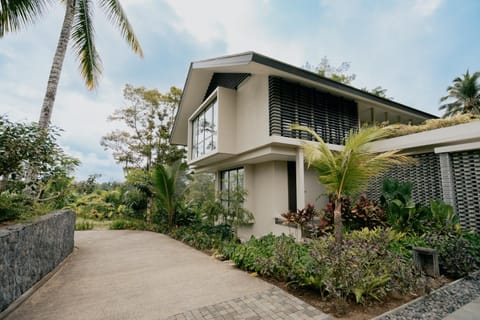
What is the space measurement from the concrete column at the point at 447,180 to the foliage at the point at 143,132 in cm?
1643

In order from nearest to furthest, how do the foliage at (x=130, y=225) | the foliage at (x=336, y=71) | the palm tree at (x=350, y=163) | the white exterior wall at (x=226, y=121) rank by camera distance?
the palm tree at (x=350, y=163) → the white exterior wall at (x=226, y=121) → the foliage at (x=130, y=225) → the foliage at (x=336, y=71)

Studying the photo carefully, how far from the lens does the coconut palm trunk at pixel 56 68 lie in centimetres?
596

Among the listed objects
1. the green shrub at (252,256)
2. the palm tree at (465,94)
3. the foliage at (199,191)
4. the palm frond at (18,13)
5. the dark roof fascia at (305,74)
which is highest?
the palm tree at (465,94)

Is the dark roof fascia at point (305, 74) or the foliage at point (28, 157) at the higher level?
the dark roof fascia at point (305, 74)

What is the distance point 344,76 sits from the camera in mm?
21266

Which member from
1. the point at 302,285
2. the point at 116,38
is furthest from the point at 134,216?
the point at 302,285

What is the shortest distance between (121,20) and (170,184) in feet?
22.4

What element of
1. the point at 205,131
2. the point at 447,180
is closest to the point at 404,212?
the point at 447,180

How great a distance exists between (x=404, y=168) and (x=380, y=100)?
3368 mm

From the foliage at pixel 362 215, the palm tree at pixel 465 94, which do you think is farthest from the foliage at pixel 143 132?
the palm tree at pixel 465 94

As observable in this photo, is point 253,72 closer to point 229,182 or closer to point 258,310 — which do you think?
point 229,182

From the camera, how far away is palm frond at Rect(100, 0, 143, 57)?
7.71 meters

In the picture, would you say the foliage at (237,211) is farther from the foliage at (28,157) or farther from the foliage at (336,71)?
the foliage at (336,71)

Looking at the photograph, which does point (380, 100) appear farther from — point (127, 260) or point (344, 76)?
point (344, 76)
